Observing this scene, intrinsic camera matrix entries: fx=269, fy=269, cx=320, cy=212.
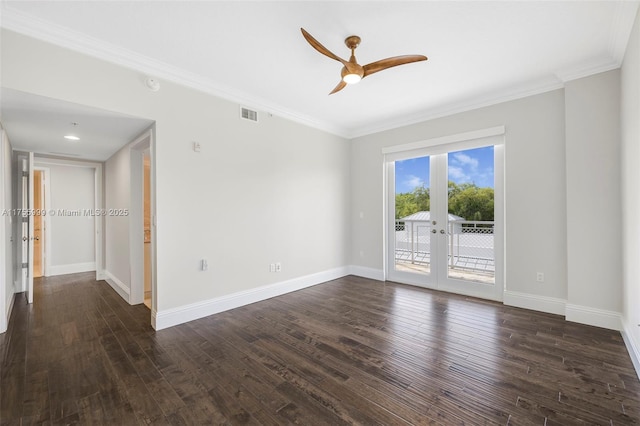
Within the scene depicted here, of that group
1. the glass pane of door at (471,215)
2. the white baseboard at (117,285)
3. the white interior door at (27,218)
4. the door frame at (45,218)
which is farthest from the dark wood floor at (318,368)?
the door frame at (45,218)

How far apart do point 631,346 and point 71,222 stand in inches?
358

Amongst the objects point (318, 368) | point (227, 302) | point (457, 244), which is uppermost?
point (457, 244)

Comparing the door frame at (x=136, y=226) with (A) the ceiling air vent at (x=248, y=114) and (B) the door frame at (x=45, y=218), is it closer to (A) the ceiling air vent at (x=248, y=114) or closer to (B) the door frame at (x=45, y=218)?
(A) the ceiling air vent at (x=248, y=114)

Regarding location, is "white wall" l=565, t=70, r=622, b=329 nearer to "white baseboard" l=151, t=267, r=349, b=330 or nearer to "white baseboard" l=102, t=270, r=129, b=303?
"white baseboard" l=151, t=267, r=349, b=330

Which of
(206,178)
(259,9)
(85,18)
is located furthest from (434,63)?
(85,18)

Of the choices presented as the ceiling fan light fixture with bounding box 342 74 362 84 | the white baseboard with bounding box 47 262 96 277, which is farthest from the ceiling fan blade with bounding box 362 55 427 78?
the white baseboard with bounding box 47 262 96 277

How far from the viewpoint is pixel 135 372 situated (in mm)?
2242

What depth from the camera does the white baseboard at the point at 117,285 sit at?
13.6 ft

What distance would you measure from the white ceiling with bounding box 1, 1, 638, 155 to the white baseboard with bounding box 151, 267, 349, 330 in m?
2.72

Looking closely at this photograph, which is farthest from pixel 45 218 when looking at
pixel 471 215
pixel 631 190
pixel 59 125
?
pixel 631 190

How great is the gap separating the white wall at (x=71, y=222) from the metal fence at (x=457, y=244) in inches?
267

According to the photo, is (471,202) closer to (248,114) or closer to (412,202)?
(412,202)

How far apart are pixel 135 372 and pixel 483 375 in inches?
112

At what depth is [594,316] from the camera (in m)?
3.04
